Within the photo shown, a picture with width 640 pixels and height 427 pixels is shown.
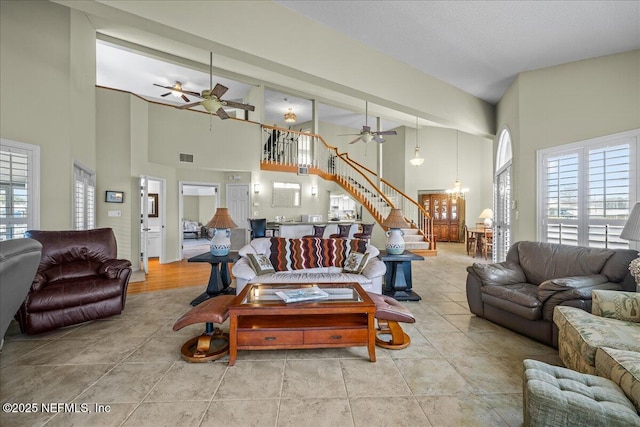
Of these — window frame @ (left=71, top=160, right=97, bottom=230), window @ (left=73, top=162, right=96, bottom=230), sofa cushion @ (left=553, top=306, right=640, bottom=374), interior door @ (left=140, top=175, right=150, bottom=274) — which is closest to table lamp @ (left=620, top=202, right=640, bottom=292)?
sofa cushion @ (left=553, top=306, right=640, bottom=374)

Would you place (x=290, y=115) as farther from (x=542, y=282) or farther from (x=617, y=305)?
(x=617, y=305)

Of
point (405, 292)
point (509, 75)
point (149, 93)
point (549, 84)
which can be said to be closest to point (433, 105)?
point (509, 75)

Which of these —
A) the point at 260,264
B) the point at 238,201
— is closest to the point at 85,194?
the point at 260,264

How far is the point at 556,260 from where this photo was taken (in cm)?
340

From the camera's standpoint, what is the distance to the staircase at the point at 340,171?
348 inches

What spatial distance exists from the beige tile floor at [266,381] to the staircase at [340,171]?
591cm

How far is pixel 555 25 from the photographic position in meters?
3.52

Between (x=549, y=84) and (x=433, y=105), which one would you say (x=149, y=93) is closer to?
(x=433, y=105)

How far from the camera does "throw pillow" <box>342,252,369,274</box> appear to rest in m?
3.95

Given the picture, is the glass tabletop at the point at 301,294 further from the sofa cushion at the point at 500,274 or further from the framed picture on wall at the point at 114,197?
the framed picture on wall at the point at 114,197

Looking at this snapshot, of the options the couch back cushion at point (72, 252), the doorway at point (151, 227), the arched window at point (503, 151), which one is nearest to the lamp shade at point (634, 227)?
the arched window at point (503, 151)

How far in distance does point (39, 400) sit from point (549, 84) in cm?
681

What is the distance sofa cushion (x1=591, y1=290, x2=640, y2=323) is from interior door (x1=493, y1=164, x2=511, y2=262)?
3.33 m

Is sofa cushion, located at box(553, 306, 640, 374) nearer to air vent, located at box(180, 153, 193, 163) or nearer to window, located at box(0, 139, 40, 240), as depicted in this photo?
window, located at box(0, 139, 40, 240)
